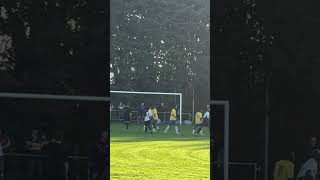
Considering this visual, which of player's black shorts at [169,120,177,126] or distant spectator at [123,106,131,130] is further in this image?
player's black shorts at [169,120,177,126]

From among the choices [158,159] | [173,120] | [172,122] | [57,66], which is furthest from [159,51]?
[57,66]

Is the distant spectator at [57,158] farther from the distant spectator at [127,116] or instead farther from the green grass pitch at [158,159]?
the distant spectator at [127,116]

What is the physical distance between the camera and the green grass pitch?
7887 millimetres

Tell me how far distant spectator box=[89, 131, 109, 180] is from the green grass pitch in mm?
3118

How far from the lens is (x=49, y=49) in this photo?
4117mm
